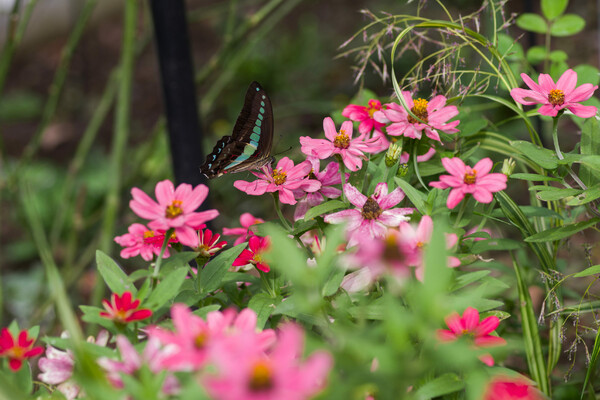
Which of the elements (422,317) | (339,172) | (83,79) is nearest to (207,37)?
(83,79)

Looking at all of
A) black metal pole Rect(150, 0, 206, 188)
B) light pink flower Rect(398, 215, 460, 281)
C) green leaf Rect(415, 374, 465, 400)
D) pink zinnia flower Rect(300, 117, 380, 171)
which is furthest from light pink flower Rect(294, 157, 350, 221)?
black metal pole Rect(150, 0, 206, 188)

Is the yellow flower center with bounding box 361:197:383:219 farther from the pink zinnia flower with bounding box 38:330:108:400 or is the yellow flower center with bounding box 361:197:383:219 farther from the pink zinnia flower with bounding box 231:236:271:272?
the pink zinnia flower with bounding box 38:330:108:400

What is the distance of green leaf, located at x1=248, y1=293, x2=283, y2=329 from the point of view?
508 mm

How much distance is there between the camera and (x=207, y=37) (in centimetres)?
356

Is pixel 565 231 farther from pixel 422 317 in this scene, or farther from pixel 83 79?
pixel 83 79

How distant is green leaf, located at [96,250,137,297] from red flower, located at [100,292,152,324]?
0.03 metres

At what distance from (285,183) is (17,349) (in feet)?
0.89

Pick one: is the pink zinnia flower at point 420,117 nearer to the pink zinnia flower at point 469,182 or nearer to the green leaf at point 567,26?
the pink zinnia flower at point 469,182

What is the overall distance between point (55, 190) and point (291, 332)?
7.93ft

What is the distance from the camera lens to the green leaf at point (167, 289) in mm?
456

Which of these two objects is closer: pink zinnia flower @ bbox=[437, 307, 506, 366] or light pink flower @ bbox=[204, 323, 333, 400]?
light pink flower @ bbox=[204, 323, 333, 400]

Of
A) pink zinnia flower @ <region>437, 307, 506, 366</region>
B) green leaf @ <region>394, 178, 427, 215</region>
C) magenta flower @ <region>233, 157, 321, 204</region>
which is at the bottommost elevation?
pink zinnia flower @ <region>437, 307, 506, 366</region>

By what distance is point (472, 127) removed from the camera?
0.67 m

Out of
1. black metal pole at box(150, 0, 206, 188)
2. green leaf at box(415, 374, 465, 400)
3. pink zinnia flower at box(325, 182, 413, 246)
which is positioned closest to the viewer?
green leaf at box(415, 374, 465, 400)
